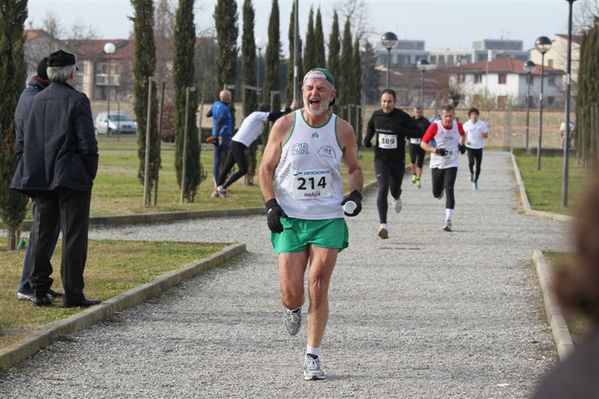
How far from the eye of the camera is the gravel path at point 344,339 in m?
7.54

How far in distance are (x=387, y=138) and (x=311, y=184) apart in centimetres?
972

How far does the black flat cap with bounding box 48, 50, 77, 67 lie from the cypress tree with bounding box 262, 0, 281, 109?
84.5 feet

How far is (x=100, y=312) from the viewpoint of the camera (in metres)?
9.91

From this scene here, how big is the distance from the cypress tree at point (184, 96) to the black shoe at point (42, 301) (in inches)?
511

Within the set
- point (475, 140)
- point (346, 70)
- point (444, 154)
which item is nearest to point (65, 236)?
point (444, 154)

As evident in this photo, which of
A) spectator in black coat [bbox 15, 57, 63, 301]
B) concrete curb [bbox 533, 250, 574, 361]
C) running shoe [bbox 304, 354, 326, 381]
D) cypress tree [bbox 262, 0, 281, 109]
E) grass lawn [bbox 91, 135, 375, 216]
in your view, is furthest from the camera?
cypress tree [bbox 262, 0, 281, 109]

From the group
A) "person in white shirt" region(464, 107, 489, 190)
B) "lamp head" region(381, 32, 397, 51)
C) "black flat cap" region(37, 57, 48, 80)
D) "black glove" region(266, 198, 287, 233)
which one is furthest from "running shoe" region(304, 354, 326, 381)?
"lamp head" region(381, 32, 397, 51)

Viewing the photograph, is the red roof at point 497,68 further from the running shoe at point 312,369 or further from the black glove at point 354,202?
the running shoe at point 312,369

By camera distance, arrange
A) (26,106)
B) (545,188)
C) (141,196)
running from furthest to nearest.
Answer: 1. (545,188)
2. (141,196)
3. (26,106)

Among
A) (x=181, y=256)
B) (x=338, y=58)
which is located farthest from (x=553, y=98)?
(x=181, y=256)

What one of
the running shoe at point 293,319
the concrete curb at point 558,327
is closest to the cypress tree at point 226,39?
the concrete curb at point 558,327

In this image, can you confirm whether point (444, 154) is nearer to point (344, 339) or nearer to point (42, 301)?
point (42, 301)

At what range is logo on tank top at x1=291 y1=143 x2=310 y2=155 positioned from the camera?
808cm

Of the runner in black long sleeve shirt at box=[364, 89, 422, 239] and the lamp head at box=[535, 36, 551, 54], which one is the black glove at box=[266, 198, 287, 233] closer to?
the runner in black long sleeve shirt at box=[364, 89, 422, 239]
